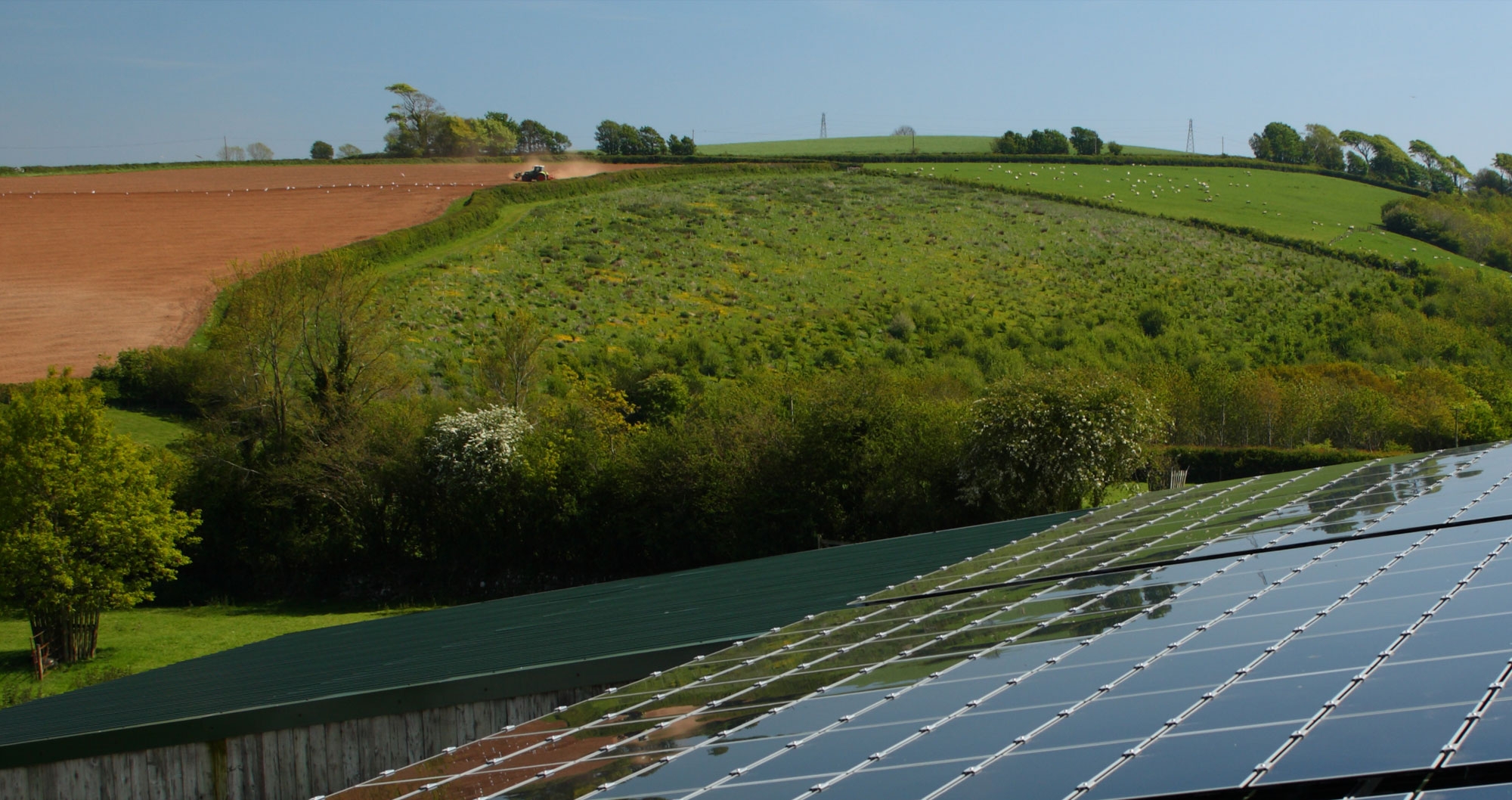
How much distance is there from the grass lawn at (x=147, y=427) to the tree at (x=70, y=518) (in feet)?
44.3

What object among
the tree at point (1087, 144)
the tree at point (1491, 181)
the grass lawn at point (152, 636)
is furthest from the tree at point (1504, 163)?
the grass lawn at point (152, 636)

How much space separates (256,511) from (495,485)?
831 cm

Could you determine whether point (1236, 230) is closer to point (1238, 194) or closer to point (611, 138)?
point (1238, 194)

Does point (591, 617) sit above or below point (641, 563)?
above

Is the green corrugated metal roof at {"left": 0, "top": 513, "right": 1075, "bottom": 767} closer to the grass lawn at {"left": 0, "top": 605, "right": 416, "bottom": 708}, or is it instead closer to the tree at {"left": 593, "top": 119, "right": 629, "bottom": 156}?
the grass lawn at {"left": 0, "top": 605, "right": 416, "bottom": 708}

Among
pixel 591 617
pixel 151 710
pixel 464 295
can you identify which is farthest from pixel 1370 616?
pixel 464 295

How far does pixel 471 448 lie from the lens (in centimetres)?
3309

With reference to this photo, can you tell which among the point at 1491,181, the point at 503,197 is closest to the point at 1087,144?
the point at 1491,181

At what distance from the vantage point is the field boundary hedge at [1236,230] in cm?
7025

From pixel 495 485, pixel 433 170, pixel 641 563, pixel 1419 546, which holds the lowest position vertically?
pixel 641 563

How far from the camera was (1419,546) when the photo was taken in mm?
8070

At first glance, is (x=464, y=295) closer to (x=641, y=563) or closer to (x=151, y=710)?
(x=641, y=563)

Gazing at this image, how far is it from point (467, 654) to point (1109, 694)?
913 centimetres

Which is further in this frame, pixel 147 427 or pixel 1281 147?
pixel 1281 147
